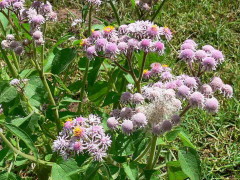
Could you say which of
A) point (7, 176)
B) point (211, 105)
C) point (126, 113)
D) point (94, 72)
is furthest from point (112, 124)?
point (94, 72)

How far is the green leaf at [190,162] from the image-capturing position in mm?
1869

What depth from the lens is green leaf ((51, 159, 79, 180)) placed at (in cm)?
195

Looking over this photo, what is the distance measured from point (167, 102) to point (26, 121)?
30.9 inches

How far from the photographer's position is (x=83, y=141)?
186 centimetres

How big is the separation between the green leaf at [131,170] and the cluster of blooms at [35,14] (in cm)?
78

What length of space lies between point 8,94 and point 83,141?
0.58 meters

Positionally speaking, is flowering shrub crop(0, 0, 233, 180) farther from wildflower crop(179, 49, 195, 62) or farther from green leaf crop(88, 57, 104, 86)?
green leaf crop(88, 57, 104, 86)

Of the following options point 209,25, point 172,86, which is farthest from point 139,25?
point 209,25

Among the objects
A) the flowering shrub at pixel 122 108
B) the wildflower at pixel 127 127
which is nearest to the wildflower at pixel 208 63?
the flowering shrub at pixel 122 108

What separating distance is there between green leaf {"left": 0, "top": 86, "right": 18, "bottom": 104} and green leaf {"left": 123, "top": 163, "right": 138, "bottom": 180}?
718 mm

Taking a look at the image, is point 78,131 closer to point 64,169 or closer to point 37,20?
point 64,169

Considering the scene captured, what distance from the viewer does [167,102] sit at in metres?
1.86

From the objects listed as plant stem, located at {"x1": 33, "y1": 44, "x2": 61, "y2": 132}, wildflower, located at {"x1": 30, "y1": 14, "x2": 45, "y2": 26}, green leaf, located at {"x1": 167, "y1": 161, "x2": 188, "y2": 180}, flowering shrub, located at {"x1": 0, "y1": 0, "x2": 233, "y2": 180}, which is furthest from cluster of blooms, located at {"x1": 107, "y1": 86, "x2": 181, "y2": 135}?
wildflower, located at {"x1": 30, "y1": 14, "x2": 45, "y2": 26}

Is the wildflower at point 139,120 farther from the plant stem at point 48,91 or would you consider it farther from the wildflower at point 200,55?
the plant stem at point 48,91
